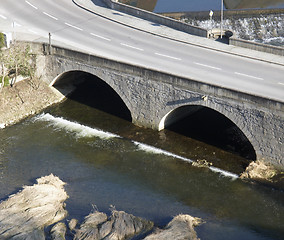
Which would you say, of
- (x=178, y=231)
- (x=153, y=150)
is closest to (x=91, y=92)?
(x=153, y=150)

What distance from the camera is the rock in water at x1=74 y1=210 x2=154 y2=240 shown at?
42656mm

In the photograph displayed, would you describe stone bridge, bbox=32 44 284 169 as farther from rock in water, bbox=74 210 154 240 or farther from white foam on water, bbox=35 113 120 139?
rock in water, bbox=74 210 154 240

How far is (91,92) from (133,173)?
655 inches

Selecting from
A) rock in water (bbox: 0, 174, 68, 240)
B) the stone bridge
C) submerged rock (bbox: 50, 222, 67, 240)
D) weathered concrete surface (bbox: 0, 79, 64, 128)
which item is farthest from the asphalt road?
submerged rock (bbox: 50, 222, 67, 240)

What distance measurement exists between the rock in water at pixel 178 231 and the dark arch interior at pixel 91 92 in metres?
19.1

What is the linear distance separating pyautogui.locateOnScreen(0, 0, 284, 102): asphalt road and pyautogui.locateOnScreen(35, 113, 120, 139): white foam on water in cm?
744

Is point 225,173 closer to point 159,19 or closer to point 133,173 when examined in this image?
point 133,173

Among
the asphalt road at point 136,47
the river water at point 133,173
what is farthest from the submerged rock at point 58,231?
the asphalt road at point 136,47

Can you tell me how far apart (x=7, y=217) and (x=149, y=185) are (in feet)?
39.6

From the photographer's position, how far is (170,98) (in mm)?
53281

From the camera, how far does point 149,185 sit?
1959 inches

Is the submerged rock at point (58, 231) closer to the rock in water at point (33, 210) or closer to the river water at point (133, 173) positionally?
the rock in water at point (33, 210)

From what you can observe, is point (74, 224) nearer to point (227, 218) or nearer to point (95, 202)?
point (95, 202)

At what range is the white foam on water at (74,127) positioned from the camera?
57.2 m
